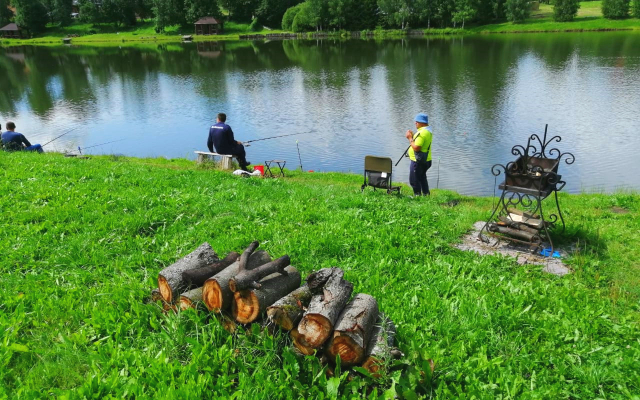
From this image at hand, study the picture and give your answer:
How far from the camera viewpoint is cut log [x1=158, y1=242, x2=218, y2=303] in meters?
5.05

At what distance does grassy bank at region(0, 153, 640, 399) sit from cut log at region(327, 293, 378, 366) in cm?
19

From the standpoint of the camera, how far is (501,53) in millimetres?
51969

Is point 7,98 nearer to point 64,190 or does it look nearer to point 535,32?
point 64,190

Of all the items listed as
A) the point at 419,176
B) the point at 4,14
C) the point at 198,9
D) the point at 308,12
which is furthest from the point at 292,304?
the point at 4,14

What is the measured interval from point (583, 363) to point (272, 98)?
30532mm

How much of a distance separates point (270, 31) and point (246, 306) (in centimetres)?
9840

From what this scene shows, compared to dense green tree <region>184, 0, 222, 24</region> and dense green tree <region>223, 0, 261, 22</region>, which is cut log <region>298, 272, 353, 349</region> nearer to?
dense green tree <region>184, 0, 222, 24</region>

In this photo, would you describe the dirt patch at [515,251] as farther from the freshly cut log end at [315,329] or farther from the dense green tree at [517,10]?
the dense green tree at [517,10]

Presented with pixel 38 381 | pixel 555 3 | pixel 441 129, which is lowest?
pixel 441 129

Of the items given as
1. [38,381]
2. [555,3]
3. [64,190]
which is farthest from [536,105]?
[555,3]

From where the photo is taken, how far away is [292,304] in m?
4.50

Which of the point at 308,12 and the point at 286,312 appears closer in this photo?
the point at 286,312

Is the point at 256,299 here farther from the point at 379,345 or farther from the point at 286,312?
the point at 379,345

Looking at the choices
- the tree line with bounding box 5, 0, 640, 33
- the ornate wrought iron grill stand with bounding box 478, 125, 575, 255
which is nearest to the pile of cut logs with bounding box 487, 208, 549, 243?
the ornate wrought iron grill stand with bounding box 478, 125, 575, 255
